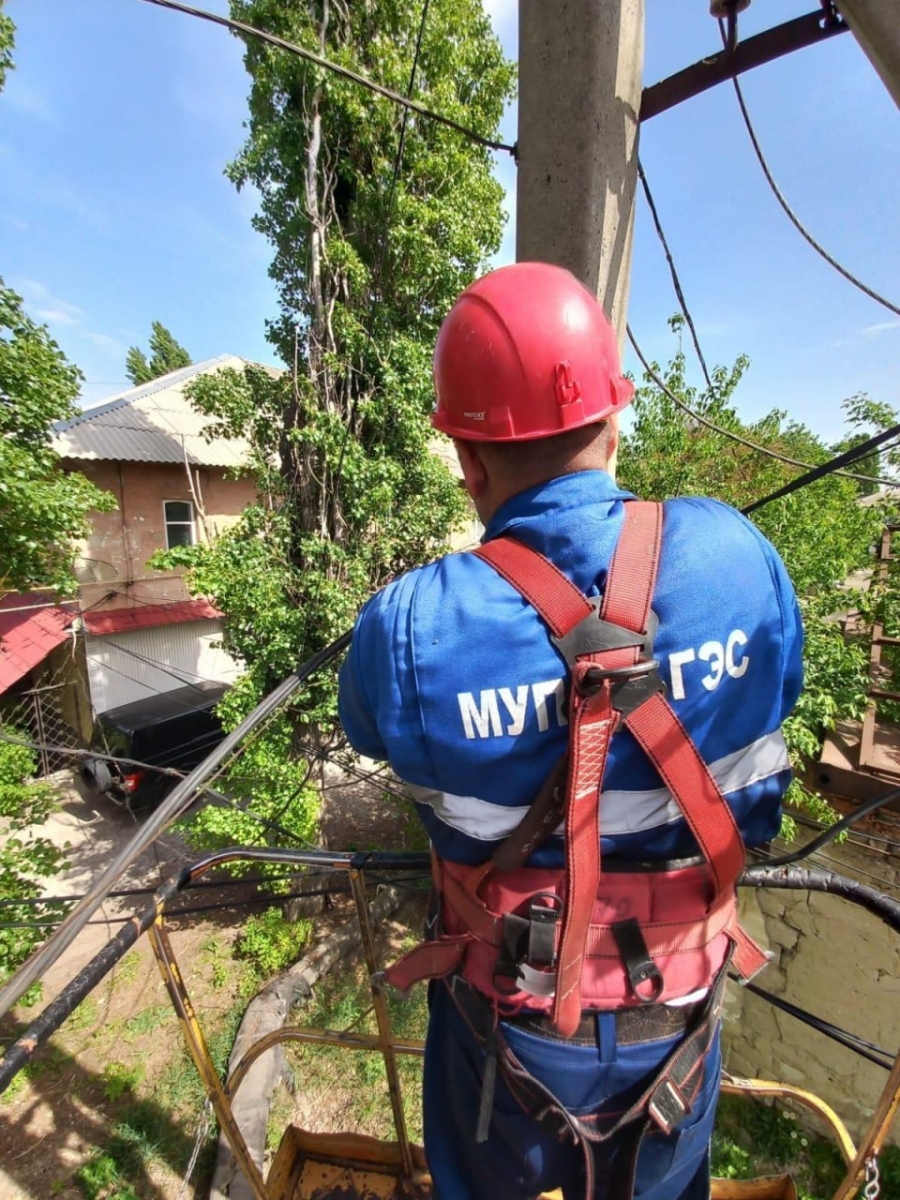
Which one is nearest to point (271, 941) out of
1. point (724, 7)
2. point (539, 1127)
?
point (539, 1127)

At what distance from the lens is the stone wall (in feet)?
15.5

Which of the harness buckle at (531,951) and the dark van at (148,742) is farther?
the dark van at (148,742)

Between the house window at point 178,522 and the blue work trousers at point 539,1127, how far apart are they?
Answer: 41.9ft

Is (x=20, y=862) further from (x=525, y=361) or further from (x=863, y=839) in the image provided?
(x=863, y=839)

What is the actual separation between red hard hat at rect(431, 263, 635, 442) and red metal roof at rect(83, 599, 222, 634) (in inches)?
421

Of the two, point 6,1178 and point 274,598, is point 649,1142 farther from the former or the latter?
point 6,1178

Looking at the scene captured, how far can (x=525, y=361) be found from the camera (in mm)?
1269

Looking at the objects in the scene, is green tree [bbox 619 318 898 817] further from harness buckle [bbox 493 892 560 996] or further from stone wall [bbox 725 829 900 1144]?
harness buckle [bbox 493 892 560 996]

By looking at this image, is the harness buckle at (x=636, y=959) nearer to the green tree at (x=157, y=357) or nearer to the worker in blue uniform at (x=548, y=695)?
the worker in blue uniform at (x=548, y=695)

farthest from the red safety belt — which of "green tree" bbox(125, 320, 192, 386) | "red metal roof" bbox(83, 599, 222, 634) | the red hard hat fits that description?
"green tree" bbox(125, 320, 192, 386)

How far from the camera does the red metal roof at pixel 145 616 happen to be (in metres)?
11.2

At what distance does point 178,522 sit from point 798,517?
12109mm

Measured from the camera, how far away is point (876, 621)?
505cm

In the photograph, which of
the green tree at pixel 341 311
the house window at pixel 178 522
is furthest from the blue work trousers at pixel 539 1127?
the house window at pixel 178 522
